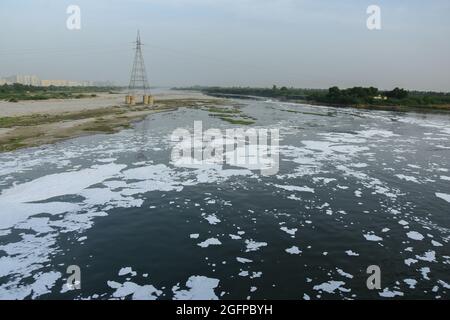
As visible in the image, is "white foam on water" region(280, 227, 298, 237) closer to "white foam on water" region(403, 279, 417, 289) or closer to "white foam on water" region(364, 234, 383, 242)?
"white foam on water" region(364, 234, 383, 242)

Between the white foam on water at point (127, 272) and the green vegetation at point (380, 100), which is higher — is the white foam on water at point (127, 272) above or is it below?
below

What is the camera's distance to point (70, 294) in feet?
23.0

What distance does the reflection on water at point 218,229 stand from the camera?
24.8 feet

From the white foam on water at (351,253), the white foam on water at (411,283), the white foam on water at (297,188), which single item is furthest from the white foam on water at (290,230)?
the white foam on water at (297,188)

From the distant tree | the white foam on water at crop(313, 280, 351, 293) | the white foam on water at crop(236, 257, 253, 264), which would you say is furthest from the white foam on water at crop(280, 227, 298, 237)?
the distant tree

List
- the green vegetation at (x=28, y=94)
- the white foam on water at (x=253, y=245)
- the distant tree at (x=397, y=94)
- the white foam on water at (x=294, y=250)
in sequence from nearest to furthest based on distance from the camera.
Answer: the white foam on water at (x=294, y=250) < the white foam on water at (x=253, y=245) < the green vegetation at (x=28, y=94) < the distant tree at (x=397, y=94)

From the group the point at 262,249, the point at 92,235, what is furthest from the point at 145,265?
the point at 262,249

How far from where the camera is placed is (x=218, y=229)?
413 inches

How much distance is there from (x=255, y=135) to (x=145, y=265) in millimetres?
23120

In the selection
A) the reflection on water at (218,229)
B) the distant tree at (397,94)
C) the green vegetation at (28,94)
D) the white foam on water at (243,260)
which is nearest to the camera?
the reflection on water at (218,229)

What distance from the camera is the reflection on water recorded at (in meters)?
7.56

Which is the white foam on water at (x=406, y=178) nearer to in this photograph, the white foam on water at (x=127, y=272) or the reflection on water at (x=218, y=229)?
the reflection on water at (x=218, y=229)
